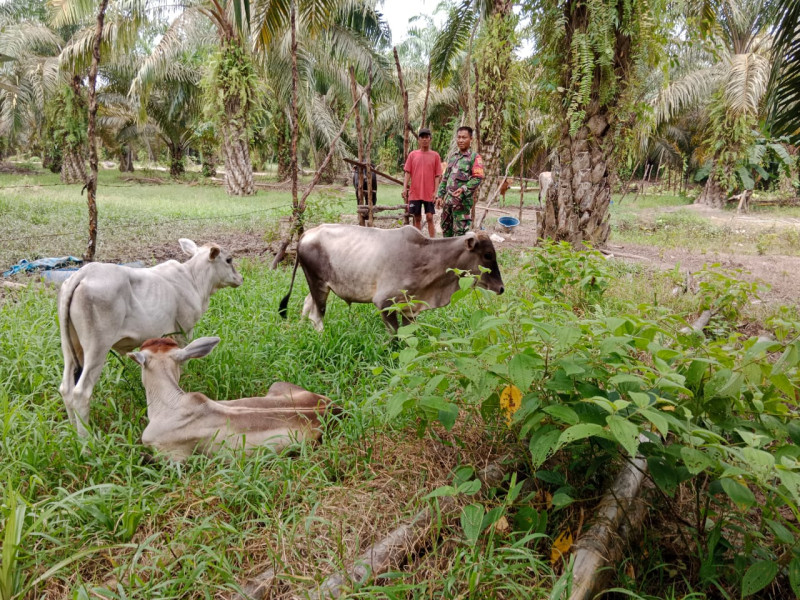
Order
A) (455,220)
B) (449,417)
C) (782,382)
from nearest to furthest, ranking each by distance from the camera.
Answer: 1. (782,382)
2. (449,417)
3. (455,220)

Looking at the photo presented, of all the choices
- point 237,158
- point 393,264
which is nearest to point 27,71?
A: point 237,158

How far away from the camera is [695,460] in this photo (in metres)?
1.75

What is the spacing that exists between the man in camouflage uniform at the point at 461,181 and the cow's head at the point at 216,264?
3.42 m

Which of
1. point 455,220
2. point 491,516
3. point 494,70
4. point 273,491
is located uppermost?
point 494,70

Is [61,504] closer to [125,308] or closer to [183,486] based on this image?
[183,486]

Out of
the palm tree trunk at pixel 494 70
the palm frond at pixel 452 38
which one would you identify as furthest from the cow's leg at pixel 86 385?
the palm frond at pixel 452 38

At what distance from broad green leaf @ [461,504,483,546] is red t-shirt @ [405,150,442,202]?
5.71 m

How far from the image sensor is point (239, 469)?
8.45 ft

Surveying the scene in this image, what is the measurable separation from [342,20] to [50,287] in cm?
1368

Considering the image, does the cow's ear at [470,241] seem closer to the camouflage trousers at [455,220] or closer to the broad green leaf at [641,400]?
the camouflage trousers at [455,220]

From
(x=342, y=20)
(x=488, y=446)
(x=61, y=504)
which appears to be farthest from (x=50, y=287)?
(x=342, y=20)

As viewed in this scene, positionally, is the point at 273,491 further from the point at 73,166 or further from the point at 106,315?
the point at 73,166

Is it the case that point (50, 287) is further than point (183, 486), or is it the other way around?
point (50, 287)

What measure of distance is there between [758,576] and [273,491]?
1.93 meters
